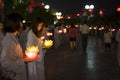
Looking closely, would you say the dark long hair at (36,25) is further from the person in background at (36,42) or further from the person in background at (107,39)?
the person in background at (107,39)

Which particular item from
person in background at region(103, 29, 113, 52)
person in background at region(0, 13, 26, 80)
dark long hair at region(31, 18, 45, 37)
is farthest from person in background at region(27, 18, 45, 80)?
person in background at region(103, 29, 113, 52)

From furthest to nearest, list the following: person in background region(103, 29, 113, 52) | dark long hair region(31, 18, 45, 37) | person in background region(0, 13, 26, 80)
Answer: person in background region(103, 29, 113, 52), dark long hair region(31, 18, 45, 37), person in background region(0, 13, 26, 80)

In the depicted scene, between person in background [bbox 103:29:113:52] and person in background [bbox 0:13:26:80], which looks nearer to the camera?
person in background [bbox 0:13:26:80]

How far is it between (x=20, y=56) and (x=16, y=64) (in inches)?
7.9

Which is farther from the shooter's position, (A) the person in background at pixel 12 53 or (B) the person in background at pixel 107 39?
(B) the person in background at pixel 107 39

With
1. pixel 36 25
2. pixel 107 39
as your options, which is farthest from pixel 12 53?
pixel 107 39

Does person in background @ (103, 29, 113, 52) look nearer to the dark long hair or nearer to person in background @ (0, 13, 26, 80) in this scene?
the dark long hair

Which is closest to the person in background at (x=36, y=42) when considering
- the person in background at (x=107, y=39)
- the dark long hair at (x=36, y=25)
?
the dark long hair at (x=36, y=25)

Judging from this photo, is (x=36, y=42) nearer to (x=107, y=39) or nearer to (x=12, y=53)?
(x=12, y=53)

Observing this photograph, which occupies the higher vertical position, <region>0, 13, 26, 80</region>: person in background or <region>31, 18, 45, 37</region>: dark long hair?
<region>31, 18, 45, 37</region>: dark long hair

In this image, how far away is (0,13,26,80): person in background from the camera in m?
5.26

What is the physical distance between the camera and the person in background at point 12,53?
526 centimetres

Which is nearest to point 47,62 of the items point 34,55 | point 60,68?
point 60,68

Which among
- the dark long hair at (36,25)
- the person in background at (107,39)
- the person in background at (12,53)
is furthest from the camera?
the person in background at (107,39)
